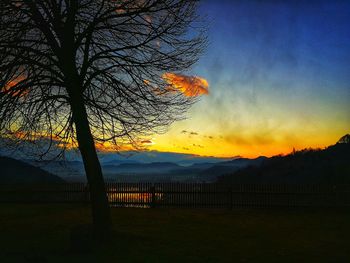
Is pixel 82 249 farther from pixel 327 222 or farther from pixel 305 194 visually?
pixel 305 194

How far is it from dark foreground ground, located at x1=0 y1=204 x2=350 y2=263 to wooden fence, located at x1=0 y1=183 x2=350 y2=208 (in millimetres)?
1010

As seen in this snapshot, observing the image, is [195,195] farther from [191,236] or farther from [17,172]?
[17,172]

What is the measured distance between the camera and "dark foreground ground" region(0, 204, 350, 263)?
1188 cm

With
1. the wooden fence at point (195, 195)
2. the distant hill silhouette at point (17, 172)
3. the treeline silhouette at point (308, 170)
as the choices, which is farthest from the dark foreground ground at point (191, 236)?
the distant hill silhouette at point (17, 172)

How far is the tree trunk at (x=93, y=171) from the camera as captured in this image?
13.6 meters

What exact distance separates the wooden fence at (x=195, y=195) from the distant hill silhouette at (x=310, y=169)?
15.3 meters

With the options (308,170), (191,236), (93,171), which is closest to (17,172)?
(308,170)

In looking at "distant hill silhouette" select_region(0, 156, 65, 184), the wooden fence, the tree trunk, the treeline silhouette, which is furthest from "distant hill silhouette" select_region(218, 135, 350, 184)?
"distant hill silhouette" select_region(0, 156, 65, 184)

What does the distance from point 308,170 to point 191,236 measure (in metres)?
37.7

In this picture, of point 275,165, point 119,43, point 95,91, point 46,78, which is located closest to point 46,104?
point 46,78

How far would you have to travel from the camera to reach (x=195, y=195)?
26875mm

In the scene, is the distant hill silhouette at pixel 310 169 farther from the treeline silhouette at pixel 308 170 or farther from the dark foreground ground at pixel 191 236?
the dark foreground ground at pixel 191 236

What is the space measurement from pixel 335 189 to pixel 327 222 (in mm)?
5673

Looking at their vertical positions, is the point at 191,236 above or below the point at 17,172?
below
